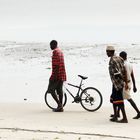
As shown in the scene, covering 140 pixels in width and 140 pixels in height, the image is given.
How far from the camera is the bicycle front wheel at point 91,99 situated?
12750mm

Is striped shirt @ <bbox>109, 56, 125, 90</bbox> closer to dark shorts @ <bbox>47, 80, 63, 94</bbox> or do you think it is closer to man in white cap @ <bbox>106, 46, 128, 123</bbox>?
man in white cap @ <bbox>106, 46, 128, 123</bbox>

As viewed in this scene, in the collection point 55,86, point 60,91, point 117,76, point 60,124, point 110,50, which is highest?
point 110,50

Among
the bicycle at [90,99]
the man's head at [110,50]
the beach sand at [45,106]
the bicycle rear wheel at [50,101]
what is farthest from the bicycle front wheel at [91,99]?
the man's head at [110,50]

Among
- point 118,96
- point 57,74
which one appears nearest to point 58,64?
point 57,74

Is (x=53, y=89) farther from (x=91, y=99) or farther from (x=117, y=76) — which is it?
(x=117, y=76)

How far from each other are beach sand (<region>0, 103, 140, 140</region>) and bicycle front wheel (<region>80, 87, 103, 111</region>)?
14cm

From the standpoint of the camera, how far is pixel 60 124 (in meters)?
11.4

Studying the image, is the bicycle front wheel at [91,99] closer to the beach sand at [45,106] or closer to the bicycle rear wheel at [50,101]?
the beach sand at [45,106]

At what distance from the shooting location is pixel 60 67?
12.8 meters

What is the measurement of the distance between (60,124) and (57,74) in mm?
1680

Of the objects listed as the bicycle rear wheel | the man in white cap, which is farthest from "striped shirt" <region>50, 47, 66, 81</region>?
the man in white cap

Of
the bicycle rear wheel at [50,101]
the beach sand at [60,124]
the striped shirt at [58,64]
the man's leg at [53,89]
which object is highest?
the striped shirt at [58,64]

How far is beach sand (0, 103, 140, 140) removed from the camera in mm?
9992

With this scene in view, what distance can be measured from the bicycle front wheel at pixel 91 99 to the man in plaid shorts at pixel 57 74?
482mm
